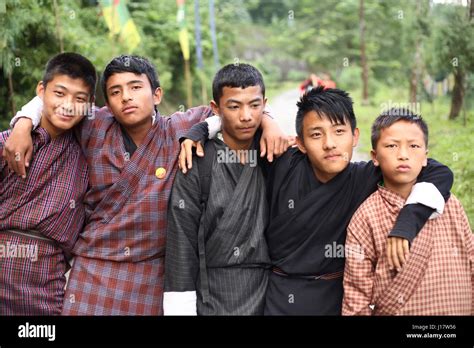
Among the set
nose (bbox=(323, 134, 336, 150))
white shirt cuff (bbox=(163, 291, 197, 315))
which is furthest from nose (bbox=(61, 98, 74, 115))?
nose (bbox=(323, 134, 336, 150))

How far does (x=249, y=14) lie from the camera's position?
504cm

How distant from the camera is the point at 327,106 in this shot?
7.04ft

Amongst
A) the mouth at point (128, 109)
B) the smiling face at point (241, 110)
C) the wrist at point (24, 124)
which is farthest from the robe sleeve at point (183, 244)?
the wrist at point (24, 124)

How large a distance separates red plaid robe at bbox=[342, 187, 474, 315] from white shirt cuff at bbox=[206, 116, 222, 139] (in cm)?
70

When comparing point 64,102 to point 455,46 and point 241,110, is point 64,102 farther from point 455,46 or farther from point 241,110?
point 455,46

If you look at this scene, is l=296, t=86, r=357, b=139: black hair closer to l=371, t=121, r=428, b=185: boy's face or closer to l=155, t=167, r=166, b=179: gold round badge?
l=371, t=121, r=428, b=185: boy's face

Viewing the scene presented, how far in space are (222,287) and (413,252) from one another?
782 mm

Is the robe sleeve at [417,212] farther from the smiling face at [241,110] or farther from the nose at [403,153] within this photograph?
the smiling face at [241,110]

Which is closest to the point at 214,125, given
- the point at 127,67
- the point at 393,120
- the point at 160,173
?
the point at 160,173

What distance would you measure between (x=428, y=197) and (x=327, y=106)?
535 millimetres

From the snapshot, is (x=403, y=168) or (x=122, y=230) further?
(x=122, y=230)

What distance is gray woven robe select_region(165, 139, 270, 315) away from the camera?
216 centimetres

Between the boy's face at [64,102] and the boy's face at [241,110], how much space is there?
63cm
